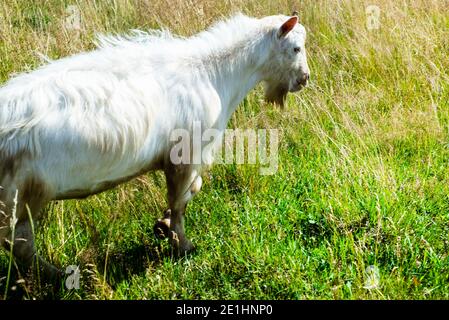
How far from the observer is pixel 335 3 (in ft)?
25.5

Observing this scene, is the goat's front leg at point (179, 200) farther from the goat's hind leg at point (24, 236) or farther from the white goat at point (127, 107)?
the goat's hind leg at point (24, 236)

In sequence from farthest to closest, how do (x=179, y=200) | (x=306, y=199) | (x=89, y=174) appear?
(x=306, y=199) → (x=179, y=200) → (x=89, y=174)

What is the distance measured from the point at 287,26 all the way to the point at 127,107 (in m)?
1.45

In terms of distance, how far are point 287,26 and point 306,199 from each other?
4.15ft

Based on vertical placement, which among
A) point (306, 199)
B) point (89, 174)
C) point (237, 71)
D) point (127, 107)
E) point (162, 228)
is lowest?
point (162, 228)

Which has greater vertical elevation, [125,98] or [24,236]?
[125,98]

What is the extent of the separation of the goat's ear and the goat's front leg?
1189 millimetres

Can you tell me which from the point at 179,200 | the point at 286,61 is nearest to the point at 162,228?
the point at 179,200

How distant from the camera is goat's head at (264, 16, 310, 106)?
181 inches

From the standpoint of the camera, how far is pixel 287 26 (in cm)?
454

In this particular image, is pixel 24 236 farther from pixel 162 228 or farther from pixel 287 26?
pixel 287 26


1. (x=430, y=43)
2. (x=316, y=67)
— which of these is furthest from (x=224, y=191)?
(x=430, y=43)

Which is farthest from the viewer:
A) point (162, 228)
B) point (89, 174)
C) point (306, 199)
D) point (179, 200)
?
point (306, 199)

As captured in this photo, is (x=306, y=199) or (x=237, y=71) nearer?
(x=237, y=71)
